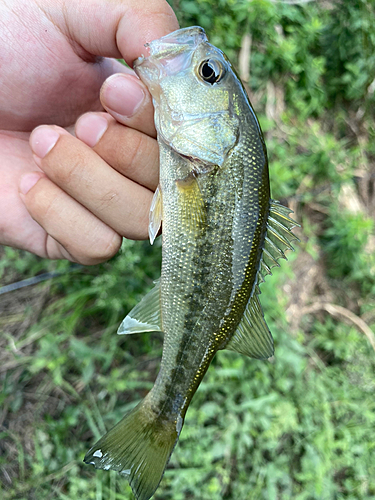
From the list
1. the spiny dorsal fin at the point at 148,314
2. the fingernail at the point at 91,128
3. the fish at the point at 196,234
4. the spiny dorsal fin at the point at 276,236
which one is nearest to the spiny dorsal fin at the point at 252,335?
the fish at the point at 196,234

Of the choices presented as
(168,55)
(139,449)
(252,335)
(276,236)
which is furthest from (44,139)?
(139,449)

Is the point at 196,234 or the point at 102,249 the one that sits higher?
the point at 196,234

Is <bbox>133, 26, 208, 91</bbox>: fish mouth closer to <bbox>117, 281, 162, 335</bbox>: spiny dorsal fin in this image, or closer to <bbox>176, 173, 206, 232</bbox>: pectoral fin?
<bbox>176, 173, 206, 232</bbox>: pectoral fin

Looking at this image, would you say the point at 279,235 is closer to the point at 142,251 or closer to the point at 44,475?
the point at 142,251

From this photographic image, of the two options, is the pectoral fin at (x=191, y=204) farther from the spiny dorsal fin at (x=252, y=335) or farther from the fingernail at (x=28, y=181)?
the fingernail at (x=28, y=181)

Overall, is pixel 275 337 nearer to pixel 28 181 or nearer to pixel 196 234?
pixel 196 234

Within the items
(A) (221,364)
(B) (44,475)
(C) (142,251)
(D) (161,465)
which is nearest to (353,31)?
(C) (142,251)

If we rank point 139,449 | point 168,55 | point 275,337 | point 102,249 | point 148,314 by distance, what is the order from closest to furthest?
point 168,55 → point 139,449 → point 148,314 → point 102,249 → point 275,337
